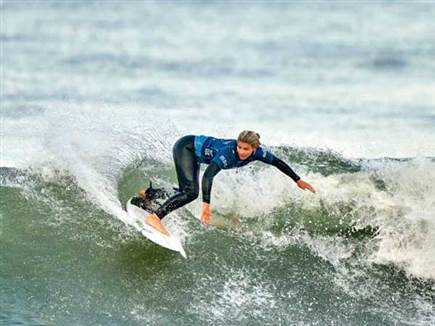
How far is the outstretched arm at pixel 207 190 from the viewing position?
26.2 feet

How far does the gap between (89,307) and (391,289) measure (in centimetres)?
273

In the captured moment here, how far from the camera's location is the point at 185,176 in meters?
8.70

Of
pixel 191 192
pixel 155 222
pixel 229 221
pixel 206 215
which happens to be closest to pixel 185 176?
pixel 191 192

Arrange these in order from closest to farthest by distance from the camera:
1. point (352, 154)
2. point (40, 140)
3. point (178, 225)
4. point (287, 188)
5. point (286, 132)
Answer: point (178, 225) → point (287, 188) → point (40, 140) → point (352, 154) → point (286, 132)

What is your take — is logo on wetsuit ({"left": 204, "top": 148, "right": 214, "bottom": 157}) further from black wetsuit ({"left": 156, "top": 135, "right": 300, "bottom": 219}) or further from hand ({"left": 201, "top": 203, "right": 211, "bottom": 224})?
hand ({"left": 201, "top": 203, "right": 211, "bottom": 224})

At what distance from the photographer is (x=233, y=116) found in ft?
59.2

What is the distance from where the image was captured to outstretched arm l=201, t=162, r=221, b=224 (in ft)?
26.2

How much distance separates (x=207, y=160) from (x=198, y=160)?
4.4 inches

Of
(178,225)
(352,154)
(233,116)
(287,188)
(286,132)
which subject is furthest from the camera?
(233,116)

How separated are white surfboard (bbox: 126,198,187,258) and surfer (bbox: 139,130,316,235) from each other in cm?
7

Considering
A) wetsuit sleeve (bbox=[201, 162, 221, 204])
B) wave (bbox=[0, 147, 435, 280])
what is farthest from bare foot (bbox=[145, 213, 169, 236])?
wetsuit sleeve (bbox=[201, 162, 221, 204])

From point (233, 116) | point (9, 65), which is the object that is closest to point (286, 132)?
point (233, 116)

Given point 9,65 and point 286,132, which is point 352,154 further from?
point 9,65

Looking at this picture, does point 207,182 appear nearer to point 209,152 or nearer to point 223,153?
point 223,153
